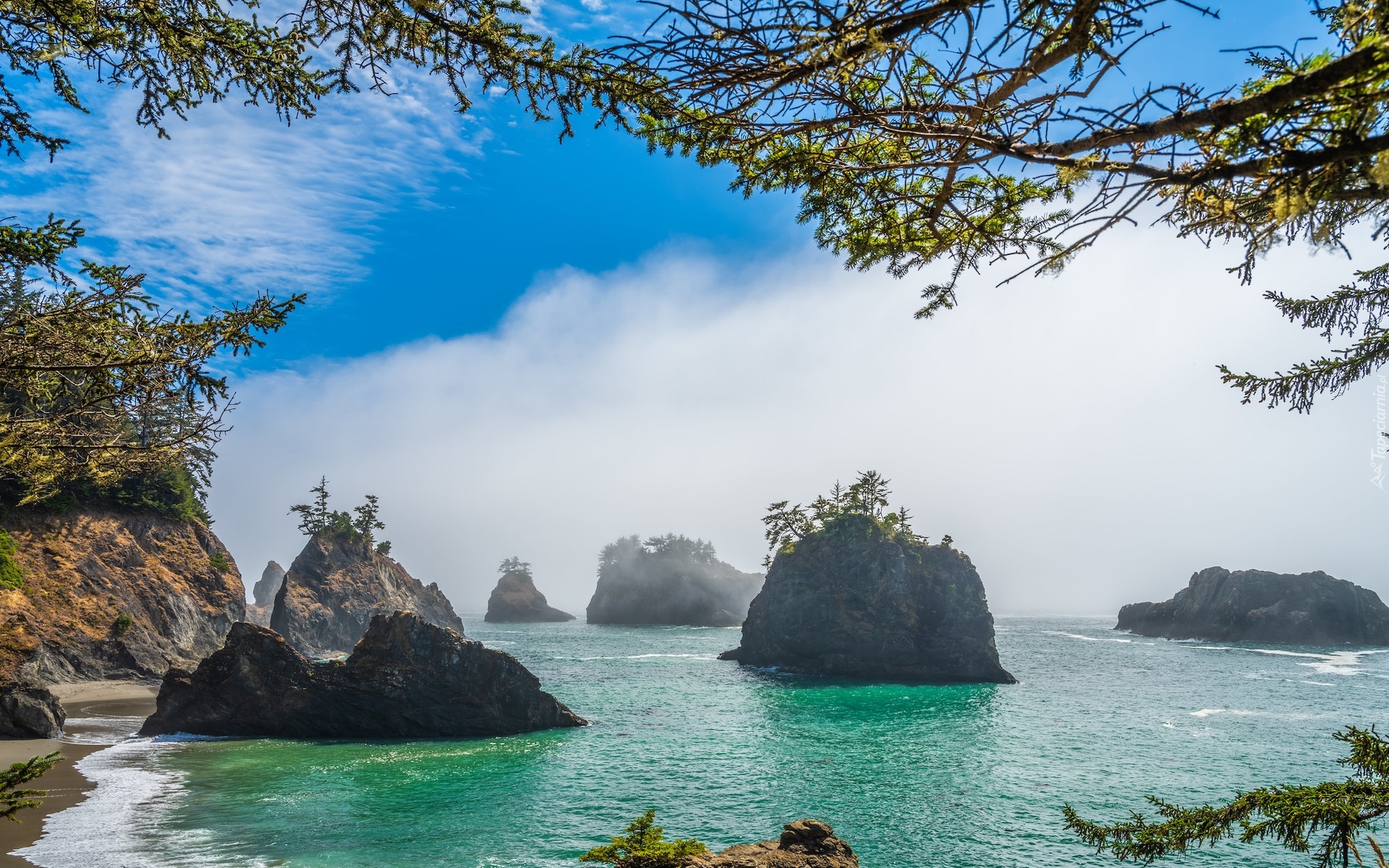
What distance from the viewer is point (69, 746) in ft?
76.9

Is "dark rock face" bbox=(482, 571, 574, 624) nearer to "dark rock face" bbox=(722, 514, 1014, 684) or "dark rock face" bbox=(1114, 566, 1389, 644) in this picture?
"dark rock face" bbox=(722, 514, 1014, 684)

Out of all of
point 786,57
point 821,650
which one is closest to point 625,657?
point 821,650

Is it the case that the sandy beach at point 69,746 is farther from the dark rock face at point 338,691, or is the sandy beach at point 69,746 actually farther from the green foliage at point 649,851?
the green foliage at point 649,851

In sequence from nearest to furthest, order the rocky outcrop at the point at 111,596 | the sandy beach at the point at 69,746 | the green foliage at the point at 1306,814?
1. the green foliage at the point at 1306,814
2. the sandy beach at the point at 69,746
3. the rocky outcrop at the point at 111,596

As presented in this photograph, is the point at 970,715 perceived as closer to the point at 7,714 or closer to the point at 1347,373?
the point at 1347,373

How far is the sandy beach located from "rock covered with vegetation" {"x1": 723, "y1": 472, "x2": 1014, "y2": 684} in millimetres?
43026

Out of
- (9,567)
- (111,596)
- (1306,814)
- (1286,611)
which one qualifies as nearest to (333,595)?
(111,596)

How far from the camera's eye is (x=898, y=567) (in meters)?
51.9

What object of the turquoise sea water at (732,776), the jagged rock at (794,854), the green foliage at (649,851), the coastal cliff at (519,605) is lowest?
the coastal cliff at (519,605)

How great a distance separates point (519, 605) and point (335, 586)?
80.3 m

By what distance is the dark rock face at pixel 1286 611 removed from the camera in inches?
3260

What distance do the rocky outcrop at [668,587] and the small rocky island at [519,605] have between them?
13.0 m

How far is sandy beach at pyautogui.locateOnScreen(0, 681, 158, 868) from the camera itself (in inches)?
635

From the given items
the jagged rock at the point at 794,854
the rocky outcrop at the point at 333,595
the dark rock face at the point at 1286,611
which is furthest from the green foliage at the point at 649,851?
the dark rock face at the point at 1286,611
